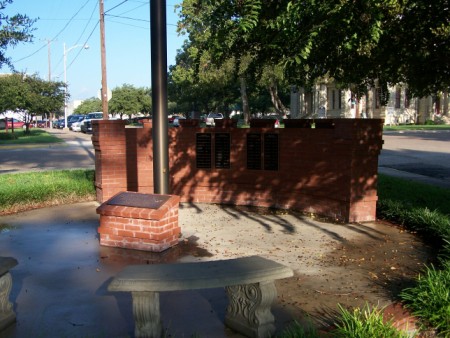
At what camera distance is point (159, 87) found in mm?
6117

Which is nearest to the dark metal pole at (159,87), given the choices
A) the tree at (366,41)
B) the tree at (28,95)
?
the tree at (366,41)

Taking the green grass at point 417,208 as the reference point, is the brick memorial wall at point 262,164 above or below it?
above

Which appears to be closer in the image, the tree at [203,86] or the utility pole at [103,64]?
the utility pole at [103,64]

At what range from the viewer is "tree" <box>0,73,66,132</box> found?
117 feet

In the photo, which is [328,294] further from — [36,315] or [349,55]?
[349,55]

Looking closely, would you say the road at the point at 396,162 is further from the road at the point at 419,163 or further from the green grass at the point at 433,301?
the green grass at the point at 433,301

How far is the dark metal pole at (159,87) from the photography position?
601 centimetres

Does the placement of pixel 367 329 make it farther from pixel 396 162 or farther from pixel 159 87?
pixel 396 162

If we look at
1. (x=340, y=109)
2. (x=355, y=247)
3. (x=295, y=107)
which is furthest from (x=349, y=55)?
(x=295, y=107)

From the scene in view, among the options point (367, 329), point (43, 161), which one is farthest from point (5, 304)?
point (43, 161)

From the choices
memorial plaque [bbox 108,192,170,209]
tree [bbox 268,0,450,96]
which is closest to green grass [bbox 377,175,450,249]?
tree [bbox 268,0,450,96]

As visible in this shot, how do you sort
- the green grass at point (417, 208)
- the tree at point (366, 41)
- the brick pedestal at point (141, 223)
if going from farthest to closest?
the green grass at point (417, 208)
the brick pedestal at point (141, 223)
the tree at point (366, 41)

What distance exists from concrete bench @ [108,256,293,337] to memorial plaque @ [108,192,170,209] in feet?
7.73

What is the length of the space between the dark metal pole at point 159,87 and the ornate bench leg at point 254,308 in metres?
2.67
